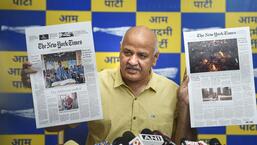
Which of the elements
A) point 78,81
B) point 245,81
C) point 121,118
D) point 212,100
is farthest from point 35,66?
point 245,81

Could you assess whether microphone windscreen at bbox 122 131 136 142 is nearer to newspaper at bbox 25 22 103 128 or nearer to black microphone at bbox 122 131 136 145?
black microphone at bbox 122 131 136 145

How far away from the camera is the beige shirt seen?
1.93m

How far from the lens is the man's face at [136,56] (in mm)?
1855

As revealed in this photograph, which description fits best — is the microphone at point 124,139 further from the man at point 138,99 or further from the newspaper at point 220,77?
the newspaper at point 220,77

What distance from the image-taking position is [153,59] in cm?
194

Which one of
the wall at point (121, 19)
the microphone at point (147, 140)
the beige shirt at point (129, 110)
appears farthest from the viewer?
the wall at point (121, 19)

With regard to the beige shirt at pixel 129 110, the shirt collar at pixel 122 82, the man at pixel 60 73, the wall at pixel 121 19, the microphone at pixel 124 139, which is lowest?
the microphone at pixel 124 139

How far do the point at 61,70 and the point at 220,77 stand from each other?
77 cm

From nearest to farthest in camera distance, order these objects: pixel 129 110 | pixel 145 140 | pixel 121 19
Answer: pixel 145 140, pixel 129 110, pixel 121 19

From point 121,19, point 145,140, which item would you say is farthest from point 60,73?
point 121,19

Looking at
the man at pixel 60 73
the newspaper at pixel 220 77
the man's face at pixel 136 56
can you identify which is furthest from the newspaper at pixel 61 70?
the newspaper at pixel 220 77

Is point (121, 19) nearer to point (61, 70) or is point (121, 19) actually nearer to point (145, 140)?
point (61, 70)

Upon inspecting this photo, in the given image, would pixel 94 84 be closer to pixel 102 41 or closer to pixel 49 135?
pixel 102 41

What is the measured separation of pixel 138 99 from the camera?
6.49 feet
